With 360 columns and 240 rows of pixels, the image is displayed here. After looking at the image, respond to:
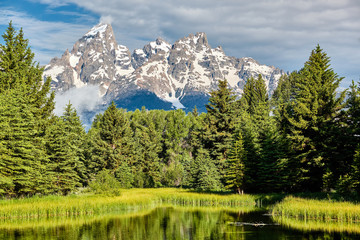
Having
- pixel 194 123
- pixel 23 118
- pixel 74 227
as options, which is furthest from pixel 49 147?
pixel 194 123

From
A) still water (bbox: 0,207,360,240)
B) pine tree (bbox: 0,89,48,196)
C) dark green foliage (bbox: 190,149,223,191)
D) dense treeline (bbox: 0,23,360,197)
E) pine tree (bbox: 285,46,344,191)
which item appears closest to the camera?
still water (bbox: 0,207,360,240)

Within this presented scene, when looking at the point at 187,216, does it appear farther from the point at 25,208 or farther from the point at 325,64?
the point at 325,64

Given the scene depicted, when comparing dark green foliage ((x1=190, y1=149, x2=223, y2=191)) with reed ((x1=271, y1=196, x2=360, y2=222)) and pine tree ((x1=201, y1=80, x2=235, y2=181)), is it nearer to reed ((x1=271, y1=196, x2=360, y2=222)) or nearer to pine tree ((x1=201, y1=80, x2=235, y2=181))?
pine tree ((x1=201, y1=80, x2=235, y2=181))

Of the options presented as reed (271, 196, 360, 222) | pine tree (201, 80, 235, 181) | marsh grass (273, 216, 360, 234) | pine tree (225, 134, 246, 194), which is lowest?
marsh grass (273, 216, 360, 234)

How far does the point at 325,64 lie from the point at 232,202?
2404cm

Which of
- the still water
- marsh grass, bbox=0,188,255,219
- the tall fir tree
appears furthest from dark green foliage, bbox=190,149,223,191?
the tall fir tree

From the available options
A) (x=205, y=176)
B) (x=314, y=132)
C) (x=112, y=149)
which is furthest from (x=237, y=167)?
(x=112, y=149)

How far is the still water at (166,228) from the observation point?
2569 cm

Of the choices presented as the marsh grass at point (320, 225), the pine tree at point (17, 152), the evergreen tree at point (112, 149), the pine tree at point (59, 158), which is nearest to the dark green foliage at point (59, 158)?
the pine tree at point (59, 158)

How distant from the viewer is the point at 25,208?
108 ft

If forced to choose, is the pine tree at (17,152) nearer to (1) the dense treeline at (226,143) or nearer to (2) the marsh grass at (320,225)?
(1) the dense treeline at (226,143)

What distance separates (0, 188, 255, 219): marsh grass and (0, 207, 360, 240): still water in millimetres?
2040

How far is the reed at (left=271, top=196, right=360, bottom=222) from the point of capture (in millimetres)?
29672

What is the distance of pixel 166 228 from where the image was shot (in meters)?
30.0
